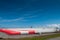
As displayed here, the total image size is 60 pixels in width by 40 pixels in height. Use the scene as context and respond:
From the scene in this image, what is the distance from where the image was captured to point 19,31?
59656 millimetres

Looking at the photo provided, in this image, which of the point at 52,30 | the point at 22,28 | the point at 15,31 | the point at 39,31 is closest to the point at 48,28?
the point at 52,30

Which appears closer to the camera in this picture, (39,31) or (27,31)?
(27,31)

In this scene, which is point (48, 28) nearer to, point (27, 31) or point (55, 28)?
point (55, 28)

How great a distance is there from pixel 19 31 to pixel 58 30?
87.5ft

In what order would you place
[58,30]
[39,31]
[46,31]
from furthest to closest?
[58,30], [46,31], [39,31]

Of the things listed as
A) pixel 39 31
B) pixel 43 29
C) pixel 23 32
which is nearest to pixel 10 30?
pixel 23 32

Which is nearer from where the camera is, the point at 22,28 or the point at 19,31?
the point at 19,31

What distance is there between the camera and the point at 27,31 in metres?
59.3

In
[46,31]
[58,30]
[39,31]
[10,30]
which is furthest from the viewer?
[58,30]

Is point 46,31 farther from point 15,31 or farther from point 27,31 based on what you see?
point 15,31

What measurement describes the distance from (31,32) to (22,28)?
7.62 meters

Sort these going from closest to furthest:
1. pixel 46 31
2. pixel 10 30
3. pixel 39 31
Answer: pixel 10 30
pixel 39 31
pixel 46 31

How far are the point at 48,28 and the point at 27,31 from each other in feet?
59.4

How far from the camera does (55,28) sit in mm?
72375
